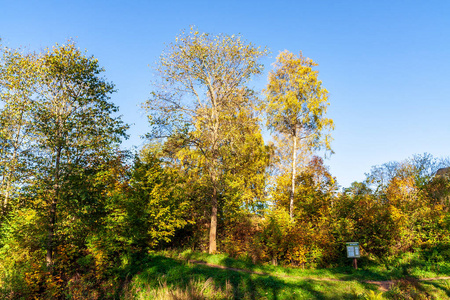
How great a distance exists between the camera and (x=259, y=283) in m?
10.6

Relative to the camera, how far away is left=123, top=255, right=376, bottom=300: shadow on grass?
972 centimetres

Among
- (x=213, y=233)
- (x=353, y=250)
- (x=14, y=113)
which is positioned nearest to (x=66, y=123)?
(x=14, y=113)

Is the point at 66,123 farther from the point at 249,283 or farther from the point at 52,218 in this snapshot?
the point at 249,283

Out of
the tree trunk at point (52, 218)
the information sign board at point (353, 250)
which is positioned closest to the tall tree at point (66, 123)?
the tree trunk at point (52, 218)

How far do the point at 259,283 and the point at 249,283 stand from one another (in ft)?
1.23

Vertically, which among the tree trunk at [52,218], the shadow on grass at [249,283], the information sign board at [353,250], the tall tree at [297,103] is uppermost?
the tall tree at [297,103]

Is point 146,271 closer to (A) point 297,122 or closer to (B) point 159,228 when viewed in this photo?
(B) point 159,228

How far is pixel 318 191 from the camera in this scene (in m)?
17.4

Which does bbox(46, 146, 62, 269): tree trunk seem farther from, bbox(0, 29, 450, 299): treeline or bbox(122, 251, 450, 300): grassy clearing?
bbox(122, 251, 450, 300): grassy clearing

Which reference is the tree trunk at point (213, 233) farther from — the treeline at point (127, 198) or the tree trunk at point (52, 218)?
the tree trunk at point (52, 218)

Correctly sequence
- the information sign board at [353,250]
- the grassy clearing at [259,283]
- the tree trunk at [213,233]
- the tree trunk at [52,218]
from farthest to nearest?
the tree trunk at [213,233]
the tree trunk at [52,218]
the information sign board at [353,250]
the grassy clearing at [259,283]

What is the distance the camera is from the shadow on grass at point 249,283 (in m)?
9.72

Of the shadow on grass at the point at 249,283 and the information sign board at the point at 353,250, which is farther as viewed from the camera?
the information sign board at the point at 353,250

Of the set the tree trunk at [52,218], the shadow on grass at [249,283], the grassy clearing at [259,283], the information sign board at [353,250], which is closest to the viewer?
the grassy clearing at [259,283]
